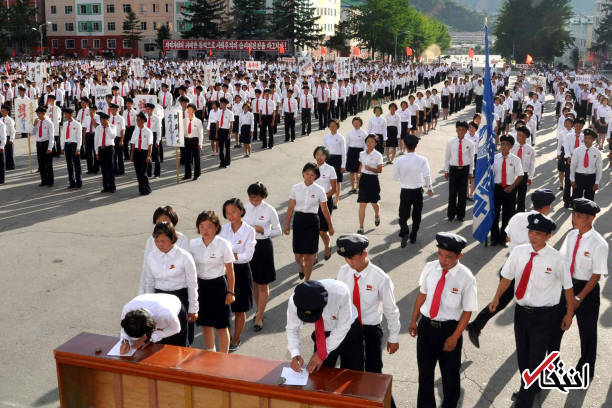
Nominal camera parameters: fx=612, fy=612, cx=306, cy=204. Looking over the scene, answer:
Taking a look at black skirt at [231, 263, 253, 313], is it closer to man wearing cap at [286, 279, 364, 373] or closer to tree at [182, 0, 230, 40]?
man wearing cap at [286, 279, 364, 373]

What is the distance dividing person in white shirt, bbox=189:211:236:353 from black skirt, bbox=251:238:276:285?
852mm

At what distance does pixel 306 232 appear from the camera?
7.96 metres

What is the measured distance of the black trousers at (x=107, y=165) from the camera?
12906mm

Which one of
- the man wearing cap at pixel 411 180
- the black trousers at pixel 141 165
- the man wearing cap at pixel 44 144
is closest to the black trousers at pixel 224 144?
the black trousers at pixel 141 165

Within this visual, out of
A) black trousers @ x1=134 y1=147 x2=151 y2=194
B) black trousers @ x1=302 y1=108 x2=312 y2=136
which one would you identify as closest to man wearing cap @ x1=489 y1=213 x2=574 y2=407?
black trousers @ x1=134 y1=147 x2=151 y2=194

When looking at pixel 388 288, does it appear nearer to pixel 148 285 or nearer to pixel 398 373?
pixel 398 373

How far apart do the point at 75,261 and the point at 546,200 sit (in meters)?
6.64

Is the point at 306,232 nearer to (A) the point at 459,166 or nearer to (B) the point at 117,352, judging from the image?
(B) the point at 117,352

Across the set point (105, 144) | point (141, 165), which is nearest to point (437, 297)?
point (141, 165)

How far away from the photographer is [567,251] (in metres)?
5.65

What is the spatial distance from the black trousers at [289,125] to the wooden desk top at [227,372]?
15.8 m

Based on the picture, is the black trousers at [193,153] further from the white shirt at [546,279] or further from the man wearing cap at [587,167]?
the white shirt at [546,279]

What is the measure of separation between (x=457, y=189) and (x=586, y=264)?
18.7ft

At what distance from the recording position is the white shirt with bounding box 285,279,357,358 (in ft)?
14.2
